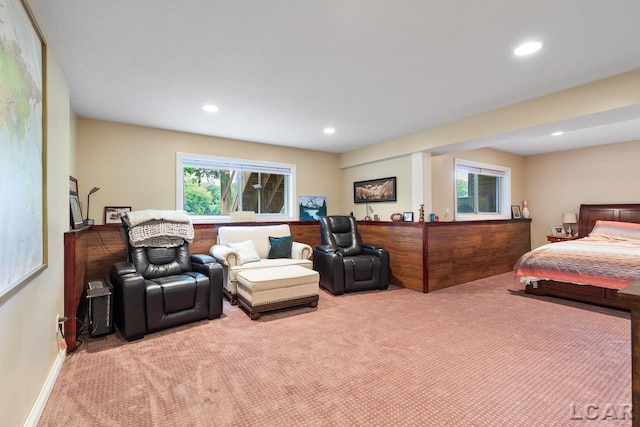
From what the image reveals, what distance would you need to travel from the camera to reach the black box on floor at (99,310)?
2.56 m

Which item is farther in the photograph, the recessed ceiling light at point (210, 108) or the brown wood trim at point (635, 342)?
the recessed ceiling light at point (210, 108)

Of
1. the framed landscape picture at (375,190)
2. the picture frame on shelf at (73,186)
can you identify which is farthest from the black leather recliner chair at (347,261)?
the picture frame on shelf at (73,186)

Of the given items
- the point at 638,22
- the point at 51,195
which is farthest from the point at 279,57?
the point at 638,22

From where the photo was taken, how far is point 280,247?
13.7 ft

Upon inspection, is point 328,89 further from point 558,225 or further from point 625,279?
point 558,225

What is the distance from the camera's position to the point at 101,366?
211 centimetres

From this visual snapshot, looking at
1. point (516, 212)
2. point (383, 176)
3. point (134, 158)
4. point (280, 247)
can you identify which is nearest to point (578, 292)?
point (516, 212)

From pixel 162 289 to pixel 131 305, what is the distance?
26 cm

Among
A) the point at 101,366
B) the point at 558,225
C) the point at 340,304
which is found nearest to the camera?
the point at 101,366

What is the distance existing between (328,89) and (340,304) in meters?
2.45

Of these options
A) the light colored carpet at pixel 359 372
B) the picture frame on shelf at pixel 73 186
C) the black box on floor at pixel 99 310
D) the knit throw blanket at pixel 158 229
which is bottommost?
the light colored carpet at pixel 359 372

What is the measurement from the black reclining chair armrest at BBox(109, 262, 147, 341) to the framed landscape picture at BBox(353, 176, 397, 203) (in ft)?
12.4

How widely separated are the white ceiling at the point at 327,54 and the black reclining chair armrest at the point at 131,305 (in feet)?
5.92

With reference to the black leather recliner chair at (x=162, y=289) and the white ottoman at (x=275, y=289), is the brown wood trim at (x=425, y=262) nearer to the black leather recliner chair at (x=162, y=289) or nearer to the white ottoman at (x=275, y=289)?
the white ottoman at (x=275, y=289)
